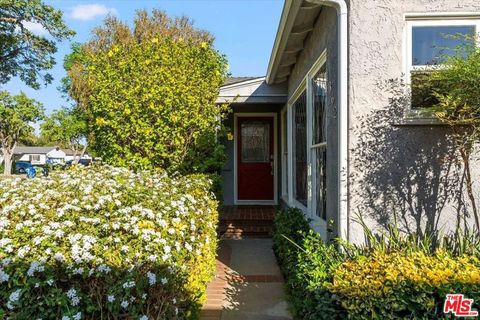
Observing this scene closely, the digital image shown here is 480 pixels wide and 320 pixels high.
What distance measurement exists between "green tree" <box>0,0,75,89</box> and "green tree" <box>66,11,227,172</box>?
1673 centimetres

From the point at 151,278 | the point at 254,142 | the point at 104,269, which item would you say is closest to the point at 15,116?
the point at 254,142

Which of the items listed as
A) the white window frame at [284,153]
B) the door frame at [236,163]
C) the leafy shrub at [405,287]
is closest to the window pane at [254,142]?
the door frame at [236,163]

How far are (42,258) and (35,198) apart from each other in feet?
2.97

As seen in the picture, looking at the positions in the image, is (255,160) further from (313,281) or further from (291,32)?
(313,281)

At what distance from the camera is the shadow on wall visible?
10.8ft

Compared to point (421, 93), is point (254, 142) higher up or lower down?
lower down

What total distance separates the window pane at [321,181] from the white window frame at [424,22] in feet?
4.71

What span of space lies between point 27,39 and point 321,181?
22237 millimetres

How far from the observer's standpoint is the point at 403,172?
333 cm

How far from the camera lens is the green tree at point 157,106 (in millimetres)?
6434

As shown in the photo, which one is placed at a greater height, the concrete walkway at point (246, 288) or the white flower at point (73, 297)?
the white flower at point (73, 297)

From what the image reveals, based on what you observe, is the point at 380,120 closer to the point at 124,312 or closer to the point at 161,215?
the point at 161,215

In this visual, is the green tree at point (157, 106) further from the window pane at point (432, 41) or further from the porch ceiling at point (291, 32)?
the window pane at point (432, 41)

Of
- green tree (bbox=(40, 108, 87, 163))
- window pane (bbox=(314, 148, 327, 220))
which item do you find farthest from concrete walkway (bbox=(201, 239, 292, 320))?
green tree (bbox=(40, 108, 87, 163))
